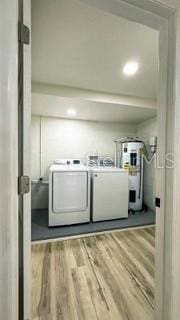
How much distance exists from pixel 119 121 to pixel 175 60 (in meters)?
3.23

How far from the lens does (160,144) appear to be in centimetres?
110

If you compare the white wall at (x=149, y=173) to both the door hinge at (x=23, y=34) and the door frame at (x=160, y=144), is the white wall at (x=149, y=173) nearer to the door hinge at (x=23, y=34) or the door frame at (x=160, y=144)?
the door frame at (x=160, y=144)

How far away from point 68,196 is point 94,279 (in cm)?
137

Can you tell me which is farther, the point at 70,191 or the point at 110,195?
the point at 110,195

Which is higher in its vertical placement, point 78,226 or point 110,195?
point 110,195

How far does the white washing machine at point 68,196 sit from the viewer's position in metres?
2.80

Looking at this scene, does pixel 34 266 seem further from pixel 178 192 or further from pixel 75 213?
pixel 178 192

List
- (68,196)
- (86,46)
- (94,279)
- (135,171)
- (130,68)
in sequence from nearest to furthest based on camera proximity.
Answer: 1. (86,46)
2. (94,279)
3. (130,68)
4. (68,196)
5. (135,171)

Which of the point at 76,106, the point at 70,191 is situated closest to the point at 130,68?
the point at 76,106

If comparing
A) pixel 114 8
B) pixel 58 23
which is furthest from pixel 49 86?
pixel 114 8

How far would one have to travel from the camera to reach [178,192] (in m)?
1.01

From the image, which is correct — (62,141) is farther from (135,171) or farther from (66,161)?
(135,171)

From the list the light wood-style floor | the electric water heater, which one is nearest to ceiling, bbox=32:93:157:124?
the electric water heater

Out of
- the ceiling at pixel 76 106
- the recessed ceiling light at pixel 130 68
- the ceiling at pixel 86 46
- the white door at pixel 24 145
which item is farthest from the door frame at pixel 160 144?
the ceiling at pixel 76 106
